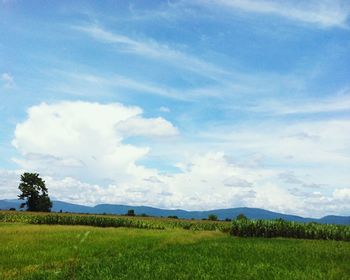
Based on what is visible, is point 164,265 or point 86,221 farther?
point 86,221

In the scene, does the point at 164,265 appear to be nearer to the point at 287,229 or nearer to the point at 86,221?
the point at 287,229

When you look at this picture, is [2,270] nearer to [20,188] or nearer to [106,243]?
[106,243]

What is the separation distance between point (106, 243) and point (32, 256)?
376 inches

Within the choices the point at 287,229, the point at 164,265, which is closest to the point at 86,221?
the point at 287,229

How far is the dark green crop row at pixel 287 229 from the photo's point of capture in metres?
53.8

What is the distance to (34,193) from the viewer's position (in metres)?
114

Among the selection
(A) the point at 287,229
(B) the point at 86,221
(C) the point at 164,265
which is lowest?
(C) the point at 164,265

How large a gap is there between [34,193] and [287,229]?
254 feet

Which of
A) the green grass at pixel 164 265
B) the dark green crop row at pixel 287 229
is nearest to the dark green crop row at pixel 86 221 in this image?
the dark green crop row at pixel 287 229

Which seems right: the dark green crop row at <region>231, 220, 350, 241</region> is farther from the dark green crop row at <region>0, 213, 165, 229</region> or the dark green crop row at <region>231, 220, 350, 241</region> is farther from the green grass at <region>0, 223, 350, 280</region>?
the green grass at <region>0, 223, 350, 280</region>

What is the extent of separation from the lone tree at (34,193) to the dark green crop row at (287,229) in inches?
2813

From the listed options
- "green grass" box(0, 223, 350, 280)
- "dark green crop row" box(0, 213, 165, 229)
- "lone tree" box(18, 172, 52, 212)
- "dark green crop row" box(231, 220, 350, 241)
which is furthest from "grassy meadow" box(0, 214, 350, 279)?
"lone tree" box(18, 172, 52, 212)

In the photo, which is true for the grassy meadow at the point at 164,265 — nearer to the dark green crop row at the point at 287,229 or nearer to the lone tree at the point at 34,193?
the dark green crop row at the point at 287,229

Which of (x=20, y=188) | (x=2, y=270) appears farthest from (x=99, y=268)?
(x=20, y=188)
